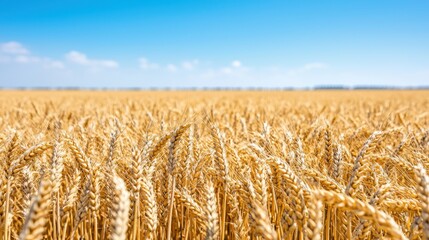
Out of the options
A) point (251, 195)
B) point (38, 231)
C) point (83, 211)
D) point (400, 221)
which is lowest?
point (400, 221)

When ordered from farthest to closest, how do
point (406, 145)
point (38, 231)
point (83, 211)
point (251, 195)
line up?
point (406, 145) < point (83, 211) < point (251, 195) < point (38, 231)

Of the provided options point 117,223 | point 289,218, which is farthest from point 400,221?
point 117,223

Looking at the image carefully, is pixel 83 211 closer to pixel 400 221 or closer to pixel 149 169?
pixel 149 169

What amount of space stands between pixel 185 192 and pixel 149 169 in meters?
0.23

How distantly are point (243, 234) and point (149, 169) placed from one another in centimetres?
60

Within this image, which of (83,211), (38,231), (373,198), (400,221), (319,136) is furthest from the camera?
(319,136)

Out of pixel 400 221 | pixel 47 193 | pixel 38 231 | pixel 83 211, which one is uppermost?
pixel 47 193

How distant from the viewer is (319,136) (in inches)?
113

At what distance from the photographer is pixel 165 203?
73.7 inches

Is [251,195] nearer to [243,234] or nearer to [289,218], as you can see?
[289,218]

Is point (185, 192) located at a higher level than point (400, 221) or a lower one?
higher

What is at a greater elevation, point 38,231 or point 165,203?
point 38,231

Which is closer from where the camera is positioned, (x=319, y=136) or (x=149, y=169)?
(x=149, y=169)

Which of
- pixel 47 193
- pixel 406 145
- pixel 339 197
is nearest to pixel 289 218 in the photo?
pixel 339 197
